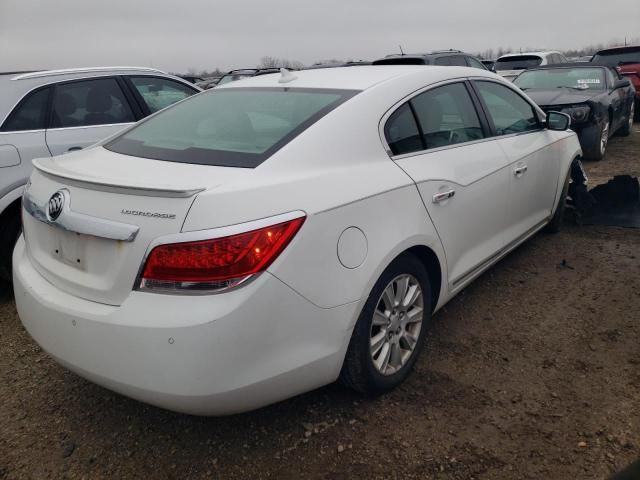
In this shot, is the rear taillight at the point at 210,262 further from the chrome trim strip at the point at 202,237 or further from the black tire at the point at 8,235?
the black tire at the point at 8,235

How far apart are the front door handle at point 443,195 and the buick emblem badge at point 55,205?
1736mm

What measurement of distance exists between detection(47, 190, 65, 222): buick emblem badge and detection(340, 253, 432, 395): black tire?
1.34 meters

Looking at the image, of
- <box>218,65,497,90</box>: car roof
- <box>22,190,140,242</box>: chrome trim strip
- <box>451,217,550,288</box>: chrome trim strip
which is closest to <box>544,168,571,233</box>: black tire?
<box>451,217,550,288</box>: chrome trim strip

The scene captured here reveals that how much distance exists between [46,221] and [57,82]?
2554 millimetres

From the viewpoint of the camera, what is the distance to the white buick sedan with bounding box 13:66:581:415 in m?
1.93

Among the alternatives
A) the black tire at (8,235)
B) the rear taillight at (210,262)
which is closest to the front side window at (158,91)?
the black tire at (8,235)

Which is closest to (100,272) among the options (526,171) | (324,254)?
(324,254)

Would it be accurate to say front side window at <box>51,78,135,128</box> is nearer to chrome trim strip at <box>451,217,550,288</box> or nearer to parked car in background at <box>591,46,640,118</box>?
chrome trim strip at <box>451,217,550,288</box>

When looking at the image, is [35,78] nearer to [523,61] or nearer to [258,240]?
[258,240]

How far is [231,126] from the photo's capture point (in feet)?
8.83

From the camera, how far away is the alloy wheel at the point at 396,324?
2.54 m

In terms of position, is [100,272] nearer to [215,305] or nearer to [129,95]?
[215,305]

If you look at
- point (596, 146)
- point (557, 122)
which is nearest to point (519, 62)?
point (596, 146)

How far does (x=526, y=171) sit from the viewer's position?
3781 mm
